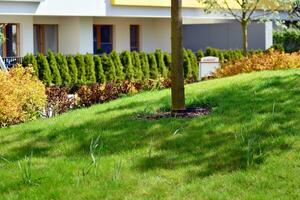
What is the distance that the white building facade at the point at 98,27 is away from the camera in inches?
1012

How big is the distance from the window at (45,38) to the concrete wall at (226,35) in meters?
9.95

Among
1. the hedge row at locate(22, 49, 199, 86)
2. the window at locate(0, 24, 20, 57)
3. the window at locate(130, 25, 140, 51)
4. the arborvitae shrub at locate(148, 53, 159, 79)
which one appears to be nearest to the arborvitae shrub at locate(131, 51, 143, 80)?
the hedge row at locate(22, 49, 199, 86)

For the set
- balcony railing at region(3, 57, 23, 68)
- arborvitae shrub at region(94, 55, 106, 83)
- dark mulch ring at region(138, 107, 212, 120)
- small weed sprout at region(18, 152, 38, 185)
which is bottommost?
small weed sprout at region(18, 152, 38, 185)

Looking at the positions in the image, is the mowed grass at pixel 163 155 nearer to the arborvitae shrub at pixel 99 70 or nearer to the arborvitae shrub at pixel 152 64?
the arborvitae shrub at pixel 99 70

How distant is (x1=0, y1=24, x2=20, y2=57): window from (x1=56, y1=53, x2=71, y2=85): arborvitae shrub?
3174 millimetres

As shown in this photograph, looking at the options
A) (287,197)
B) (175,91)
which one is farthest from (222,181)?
(175,91)

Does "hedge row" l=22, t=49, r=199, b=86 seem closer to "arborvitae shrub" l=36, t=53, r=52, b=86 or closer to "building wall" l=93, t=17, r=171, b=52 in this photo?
"arborvitae shrub" l=36, t=53, r=52, b=86

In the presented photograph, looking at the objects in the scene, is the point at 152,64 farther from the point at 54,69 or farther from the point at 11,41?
the point at 11,41

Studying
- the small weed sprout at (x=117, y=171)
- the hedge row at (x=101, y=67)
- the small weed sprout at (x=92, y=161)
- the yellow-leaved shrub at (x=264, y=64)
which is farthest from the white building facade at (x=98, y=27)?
the small weed sprout at (x=117, y=171)

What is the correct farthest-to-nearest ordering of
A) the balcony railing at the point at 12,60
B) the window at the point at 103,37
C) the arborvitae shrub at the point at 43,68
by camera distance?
the window at the point at 103,37 < the balcony railing at the point at 12,60 < the arborvitae shrub at the point at 43,68

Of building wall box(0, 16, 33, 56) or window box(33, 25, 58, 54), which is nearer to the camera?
building wall box(0, 16, 33, 56)

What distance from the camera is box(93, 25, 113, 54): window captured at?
30422 mm

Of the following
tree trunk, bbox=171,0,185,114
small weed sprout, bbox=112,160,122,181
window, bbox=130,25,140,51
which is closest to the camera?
small weed sprout, bbox=112,160,122,181

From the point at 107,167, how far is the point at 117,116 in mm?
2615
